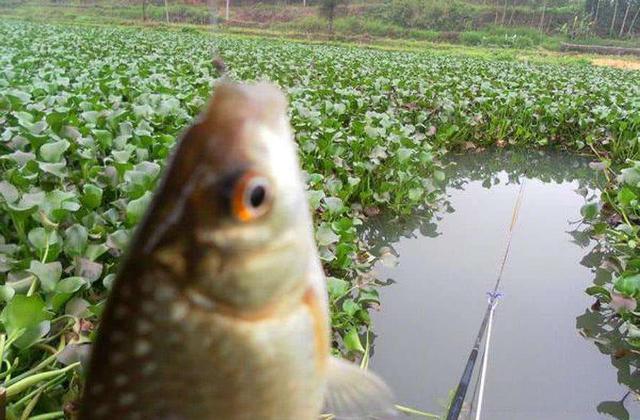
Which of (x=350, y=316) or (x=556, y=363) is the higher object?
(x=350, y=316)

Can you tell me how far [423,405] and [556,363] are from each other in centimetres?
81

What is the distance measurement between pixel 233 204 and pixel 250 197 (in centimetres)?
1

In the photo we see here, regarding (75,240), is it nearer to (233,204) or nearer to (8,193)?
(8,193)

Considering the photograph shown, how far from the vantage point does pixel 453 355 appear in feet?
10.3

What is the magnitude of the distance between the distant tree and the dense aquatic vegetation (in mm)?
30573

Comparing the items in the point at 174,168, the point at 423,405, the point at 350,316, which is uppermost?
the point at 174,168

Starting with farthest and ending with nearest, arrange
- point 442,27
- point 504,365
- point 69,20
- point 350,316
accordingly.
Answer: point 442,27
point 69,20
point 504,365
point 350,316

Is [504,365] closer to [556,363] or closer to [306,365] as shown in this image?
[556,363]

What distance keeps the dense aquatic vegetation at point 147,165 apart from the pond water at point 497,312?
0.83ft

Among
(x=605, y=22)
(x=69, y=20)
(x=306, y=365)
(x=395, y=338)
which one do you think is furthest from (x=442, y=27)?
(x=306, y=365)

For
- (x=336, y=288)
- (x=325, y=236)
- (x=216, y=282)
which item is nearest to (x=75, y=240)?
(x=336, y=288)

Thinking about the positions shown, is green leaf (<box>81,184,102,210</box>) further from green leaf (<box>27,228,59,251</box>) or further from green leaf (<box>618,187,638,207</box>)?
green leaf (<box>618,187,638,207</box>)

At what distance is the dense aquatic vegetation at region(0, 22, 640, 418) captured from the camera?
194cm

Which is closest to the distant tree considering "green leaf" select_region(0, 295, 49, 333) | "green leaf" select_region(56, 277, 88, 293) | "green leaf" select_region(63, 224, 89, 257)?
"green leaf" select_region(63, 224, 89, 257)
